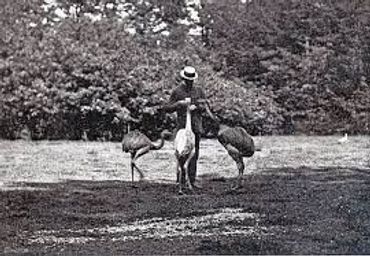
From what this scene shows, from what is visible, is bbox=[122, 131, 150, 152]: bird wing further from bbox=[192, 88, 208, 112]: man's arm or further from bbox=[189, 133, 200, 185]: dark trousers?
bbox=[192, 88, 208, 112]: man's arm

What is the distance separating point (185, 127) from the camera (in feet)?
34.0

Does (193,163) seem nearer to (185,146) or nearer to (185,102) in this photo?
(185,146)

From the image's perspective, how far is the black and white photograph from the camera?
7.56 metres

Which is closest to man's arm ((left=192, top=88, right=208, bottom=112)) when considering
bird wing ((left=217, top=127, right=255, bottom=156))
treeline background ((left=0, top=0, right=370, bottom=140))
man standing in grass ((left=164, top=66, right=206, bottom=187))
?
man standing in grass ((left=164, top=66, right=206, bottom=187))

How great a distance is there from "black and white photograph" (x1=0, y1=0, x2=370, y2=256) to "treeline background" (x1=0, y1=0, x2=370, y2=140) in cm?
6

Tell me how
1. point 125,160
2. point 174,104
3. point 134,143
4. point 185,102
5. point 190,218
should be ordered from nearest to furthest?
point 190,218 < point 185,102 < point 174,104 < point 134,143 < point 125,160

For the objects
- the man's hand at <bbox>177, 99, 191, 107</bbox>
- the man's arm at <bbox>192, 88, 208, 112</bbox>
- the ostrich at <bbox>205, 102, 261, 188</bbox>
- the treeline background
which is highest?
the man's hand at <bbox>177, 99, 191, 107</bbox>

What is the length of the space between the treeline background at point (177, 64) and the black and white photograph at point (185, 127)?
6cm

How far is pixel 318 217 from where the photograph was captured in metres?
8.14

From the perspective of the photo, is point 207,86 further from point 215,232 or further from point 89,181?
point 215,232

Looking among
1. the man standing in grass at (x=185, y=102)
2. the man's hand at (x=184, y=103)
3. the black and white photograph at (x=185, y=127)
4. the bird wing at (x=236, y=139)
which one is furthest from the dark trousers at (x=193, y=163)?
the man's hand at (x=184, y=103)

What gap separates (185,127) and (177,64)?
14.2 m

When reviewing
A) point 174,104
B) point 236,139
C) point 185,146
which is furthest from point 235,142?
point 174,104

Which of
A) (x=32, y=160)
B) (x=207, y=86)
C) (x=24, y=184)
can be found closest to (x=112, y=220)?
(x=24, y=184)
